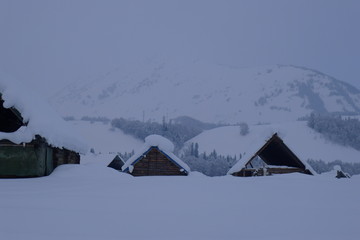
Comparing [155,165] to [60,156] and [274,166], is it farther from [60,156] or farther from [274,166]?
[60,156]

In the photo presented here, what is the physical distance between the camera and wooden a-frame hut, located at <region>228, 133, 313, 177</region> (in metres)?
15.1

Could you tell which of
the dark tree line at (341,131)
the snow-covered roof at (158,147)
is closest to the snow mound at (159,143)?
the snow-covered roof at (158,147)

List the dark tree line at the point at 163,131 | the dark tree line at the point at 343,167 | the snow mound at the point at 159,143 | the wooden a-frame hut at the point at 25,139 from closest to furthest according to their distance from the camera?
the wooden a-frame hut at the point at 25,139 < the snow mound at the point at 159,143 < the dark tree line at the point at 343,167 < the dark tree line at the point at 163,131

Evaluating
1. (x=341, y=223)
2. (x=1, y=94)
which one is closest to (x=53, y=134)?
(x=1, y=94)

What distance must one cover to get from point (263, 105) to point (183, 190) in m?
155

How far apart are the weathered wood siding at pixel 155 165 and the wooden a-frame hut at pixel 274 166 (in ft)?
17.9

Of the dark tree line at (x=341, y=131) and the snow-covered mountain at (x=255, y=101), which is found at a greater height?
the snow-covered mountain at (x=255, y=101)

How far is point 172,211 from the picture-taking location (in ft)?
16.0

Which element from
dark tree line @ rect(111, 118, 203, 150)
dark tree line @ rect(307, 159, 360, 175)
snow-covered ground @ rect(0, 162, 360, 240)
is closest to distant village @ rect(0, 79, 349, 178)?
snow-covered ground @ rect(0, 162, 360, 240)

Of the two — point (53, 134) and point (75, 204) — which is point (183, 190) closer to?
point (75, 204)

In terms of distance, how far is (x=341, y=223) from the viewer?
14.8ft

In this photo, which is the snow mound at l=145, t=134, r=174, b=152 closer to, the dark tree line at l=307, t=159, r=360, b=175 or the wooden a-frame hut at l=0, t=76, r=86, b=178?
the wooden a-frame hut at l=0, t=76, r=86, b=178

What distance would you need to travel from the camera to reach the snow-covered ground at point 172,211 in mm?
3873

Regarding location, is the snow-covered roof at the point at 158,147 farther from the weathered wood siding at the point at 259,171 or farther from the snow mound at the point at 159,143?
the weathered wood siding at the point at 259,171
